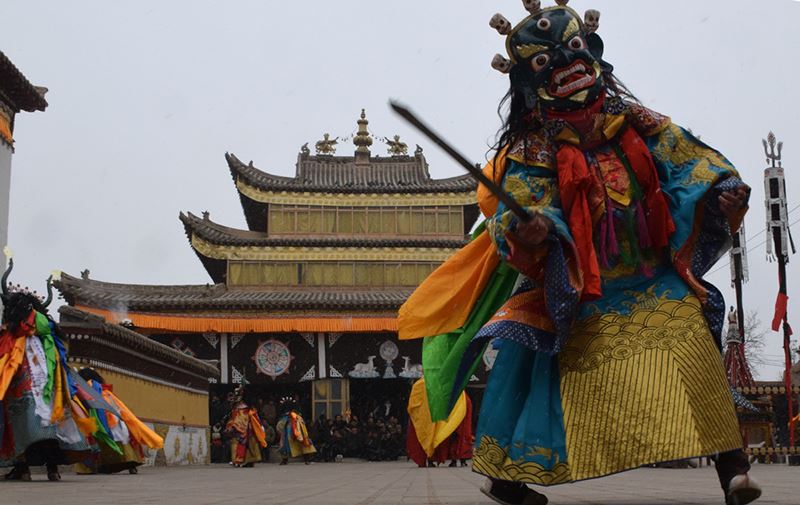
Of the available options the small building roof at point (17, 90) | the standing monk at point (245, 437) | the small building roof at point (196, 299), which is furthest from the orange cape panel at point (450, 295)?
the small building roof at point (196, 299)

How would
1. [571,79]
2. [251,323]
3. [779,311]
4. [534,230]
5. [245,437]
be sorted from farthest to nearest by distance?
[251,323] < [245,437] < [779,311] < [571,79] < [534,230]

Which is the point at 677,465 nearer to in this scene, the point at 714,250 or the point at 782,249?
the point at 782,249

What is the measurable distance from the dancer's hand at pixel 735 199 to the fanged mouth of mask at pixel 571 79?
0.64 meters

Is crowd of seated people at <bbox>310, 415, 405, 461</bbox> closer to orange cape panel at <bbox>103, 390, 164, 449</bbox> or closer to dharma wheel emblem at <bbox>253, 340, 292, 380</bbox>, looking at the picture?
dharma wheel emblem at <bbox>253, 340, 292, 380</bbox>

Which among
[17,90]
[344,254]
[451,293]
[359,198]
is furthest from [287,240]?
[451,293]

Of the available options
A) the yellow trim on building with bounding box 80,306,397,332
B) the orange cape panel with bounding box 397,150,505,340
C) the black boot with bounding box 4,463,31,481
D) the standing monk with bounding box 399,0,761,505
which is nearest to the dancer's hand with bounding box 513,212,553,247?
the standing monk with bounding box 399,0,761,505

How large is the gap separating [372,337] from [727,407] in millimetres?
25118

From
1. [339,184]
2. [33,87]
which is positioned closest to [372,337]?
[339,184]

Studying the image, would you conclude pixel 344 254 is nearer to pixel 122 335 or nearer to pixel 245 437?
pixel 245 437

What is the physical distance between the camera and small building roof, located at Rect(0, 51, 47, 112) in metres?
17.1

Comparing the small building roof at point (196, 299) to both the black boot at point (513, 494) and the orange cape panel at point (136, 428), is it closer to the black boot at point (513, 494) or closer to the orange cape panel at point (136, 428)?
the orange cape panel at point (136, 428)

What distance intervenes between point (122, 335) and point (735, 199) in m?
12.9

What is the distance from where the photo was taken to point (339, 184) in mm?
32969

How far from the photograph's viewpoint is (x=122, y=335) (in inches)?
611
